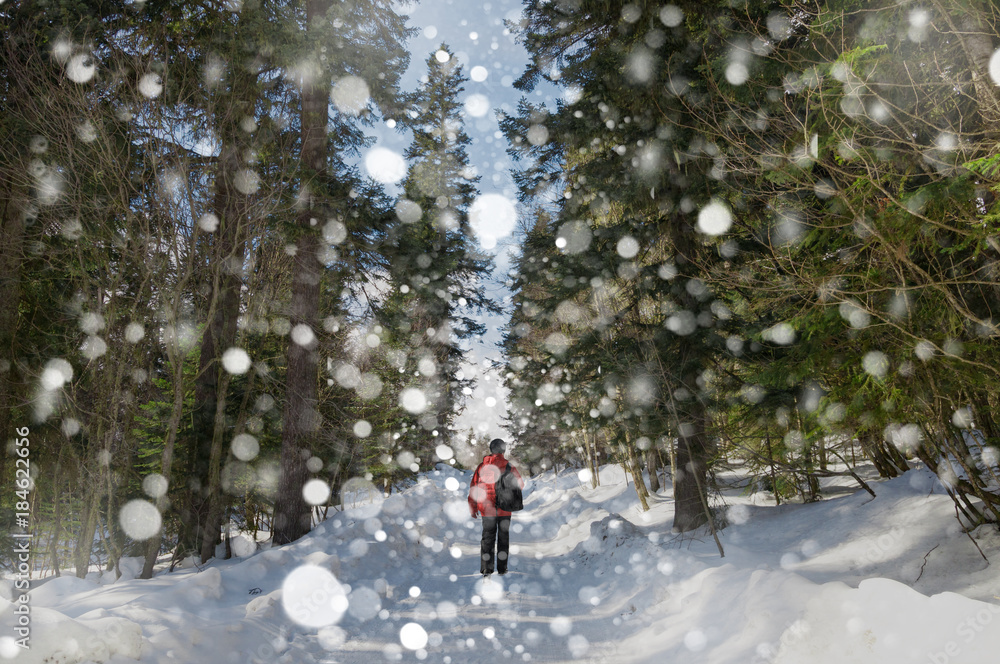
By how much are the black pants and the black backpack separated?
0.21m

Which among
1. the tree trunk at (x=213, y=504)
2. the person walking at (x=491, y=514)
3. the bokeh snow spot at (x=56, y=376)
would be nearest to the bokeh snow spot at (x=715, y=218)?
the person walking at (x=491, y=514)

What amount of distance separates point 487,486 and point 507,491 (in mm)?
325

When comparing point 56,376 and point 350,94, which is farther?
point 350,94

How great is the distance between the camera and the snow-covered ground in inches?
122

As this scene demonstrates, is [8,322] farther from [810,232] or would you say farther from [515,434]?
[515,434]

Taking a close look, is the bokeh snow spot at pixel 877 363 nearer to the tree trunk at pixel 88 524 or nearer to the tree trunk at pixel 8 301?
the tree trunk at pixel 88 524

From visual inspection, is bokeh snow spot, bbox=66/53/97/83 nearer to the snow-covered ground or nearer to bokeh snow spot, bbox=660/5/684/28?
the snow-covered ground

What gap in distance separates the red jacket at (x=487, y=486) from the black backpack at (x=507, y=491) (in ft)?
0.16

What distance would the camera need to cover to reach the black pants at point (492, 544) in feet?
25.3

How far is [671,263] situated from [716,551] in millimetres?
4629

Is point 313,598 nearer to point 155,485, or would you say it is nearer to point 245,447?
point 155,485

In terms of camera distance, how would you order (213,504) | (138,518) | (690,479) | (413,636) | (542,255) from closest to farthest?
1. (413,636)
2. (138,518)
3. (690,479)
4. (213,504)
5. (542,255)

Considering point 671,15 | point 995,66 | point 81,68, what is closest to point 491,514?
point 995,66

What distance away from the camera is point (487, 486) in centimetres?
771
